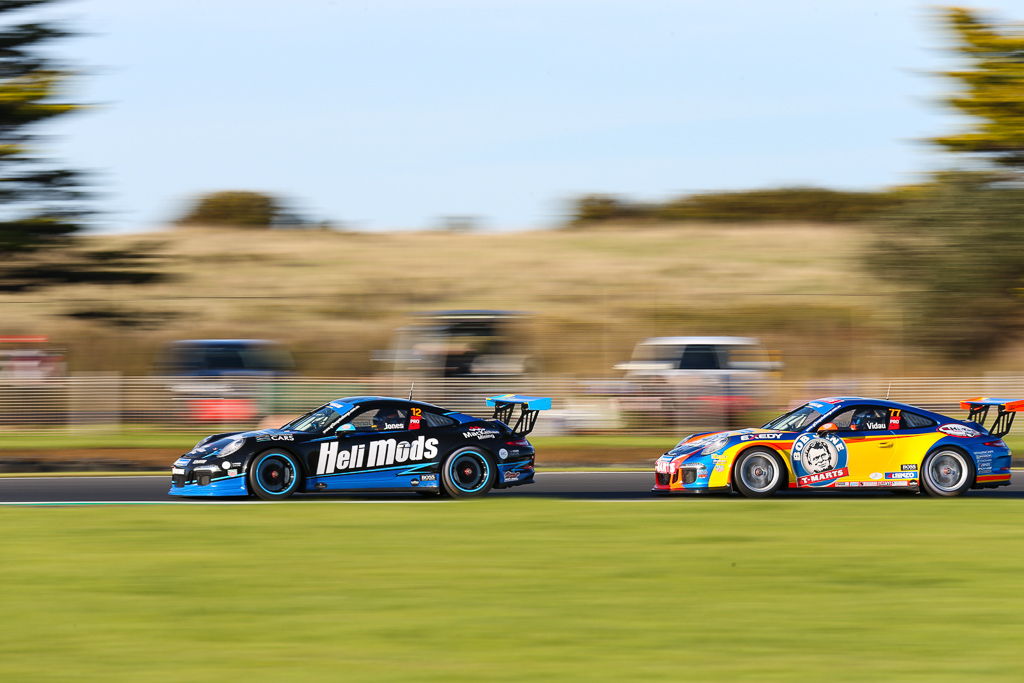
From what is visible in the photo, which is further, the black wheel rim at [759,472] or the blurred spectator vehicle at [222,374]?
the blurred spectator vehicle at [222,374]

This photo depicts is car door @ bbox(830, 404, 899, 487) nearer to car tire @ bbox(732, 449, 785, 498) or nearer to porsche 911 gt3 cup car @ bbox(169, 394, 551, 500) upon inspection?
car tire @ bbox(732, 449, 785, 498)

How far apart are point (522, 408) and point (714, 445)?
220 cm

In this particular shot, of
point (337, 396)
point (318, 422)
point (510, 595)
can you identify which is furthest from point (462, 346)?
point (510, 595)

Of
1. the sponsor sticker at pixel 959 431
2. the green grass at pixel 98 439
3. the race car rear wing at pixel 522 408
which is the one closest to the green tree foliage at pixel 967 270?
the green grass at pixel 98 439

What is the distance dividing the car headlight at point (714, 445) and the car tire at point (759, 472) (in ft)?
0.77

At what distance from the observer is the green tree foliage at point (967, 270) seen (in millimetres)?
34156

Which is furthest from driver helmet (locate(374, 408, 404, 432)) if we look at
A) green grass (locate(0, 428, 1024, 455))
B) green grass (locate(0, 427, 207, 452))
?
green grass (locate(0, 427, 207, 452))

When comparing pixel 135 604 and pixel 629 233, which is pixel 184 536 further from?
pixel 629 233

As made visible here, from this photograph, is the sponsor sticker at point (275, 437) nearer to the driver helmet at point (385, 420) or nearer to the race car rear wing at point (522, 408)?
the driver helmet at point (385, 420)

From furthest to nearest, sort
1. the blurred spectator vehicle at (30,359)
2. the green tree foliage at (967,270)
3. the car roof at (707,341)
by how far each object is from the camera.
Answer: the green tree foliage at (967,270) → the blurred spectator vehicle at (30,359) → the car roof at (707,341)

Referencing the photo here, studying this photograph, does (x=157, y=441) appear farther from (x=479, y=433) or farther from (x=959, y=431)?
(x=959, y=431)

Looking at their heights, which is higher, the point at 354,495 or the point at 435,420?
the point at 435,420

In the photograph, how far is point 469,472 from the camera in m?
14.5

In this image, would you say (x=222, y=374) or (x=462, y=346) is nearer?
(x=222, y=374)
